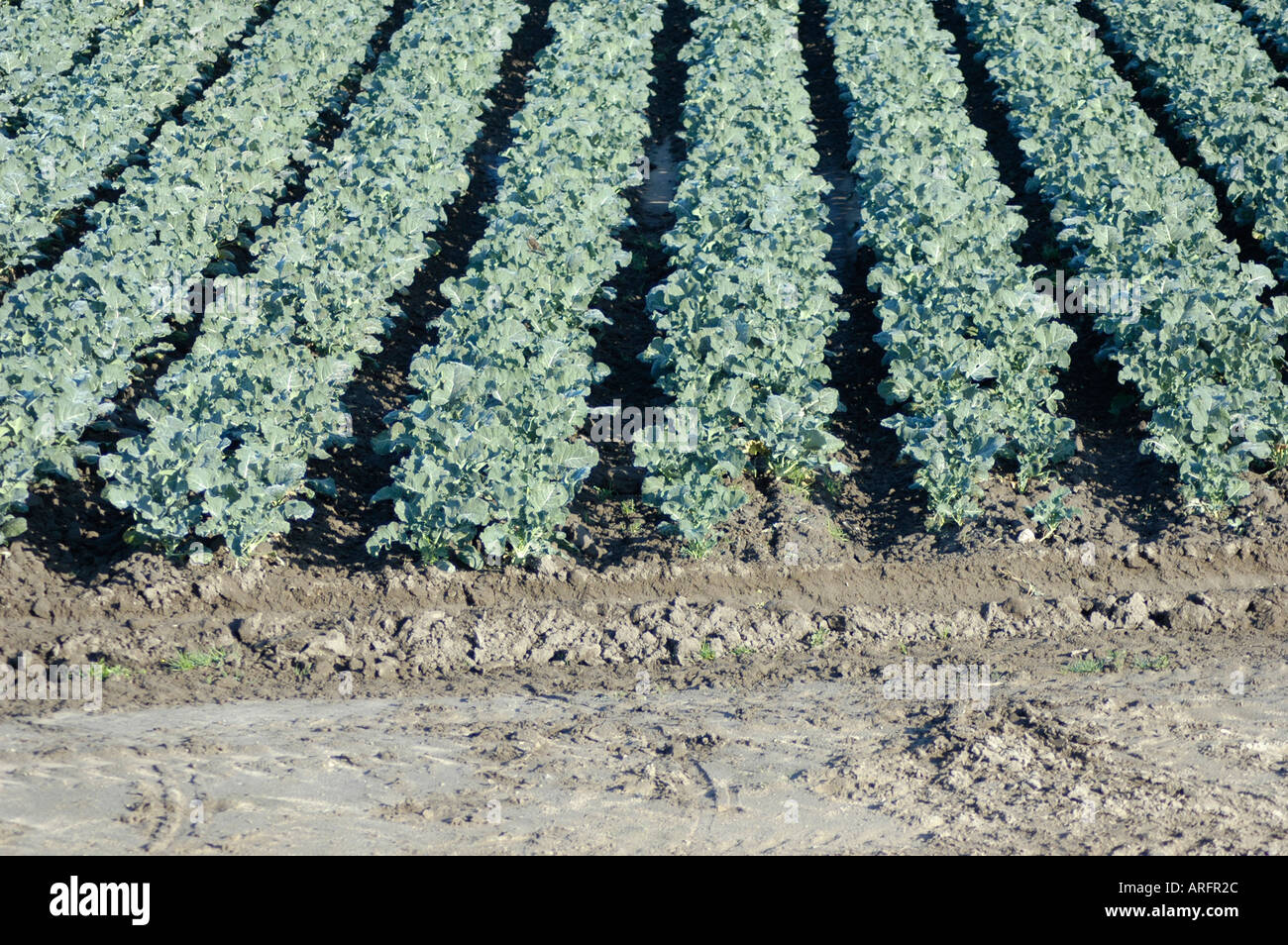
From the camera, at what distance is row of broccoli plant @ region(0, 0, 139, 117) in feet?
48.0

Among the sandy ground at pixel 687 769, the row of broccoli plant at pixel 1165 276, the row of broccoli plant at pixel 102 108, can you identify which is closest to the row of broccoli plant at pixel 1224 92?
the row of broccoli plant at pixel 1165 276

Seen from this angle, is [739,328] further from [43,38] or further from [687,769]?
[43,38]

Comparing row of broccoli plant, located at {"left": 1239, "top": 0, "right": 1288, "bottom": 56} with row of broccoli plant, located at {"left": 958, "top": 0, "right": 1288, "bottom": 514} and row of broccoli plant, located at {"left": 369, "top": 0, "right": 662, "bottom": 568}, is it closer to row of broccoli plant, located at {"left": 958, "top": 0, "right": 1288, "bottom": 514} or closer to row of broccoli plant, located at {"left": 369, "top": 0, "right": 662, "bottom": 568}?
row of broccoli plant, located at {"left": 958, "top": 0, "right": 1288, "bottom": 514}

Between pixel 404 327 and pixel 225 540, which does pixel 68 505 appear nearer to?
pixel 225 540

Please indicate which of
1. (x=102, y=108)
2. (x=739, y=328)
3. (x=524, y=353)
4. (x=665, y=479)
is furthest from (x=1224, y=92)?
(x=102, y=108)

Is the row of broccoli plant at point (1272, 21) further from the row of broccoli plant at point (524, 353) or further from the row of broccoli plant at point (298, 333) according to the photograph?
the row of broccoli plant at point (298, 333)

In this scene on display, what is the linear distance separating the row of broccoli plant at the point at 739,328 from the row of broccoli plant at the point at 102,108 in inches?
232

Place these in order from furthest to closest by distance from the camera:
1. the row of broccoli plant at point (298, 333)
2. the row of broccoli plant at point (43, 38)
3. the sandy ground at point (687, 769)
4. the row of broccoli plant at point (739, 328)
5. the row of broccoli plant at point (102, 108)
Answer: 1. the row of broccoli plant at point (43, 38)
2. the row of broccoli plant at point (102, 108)
3. the row of broccoli plant at point (739, 328)
4. the row of broccoli plant at point (298, 333)
5. the sandy ground at point (687, 769)

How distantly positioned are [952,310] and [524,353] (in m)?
3.21

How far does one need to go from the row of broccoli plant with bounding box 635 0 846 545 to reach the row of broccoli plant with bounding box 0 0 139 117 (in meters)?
8.11

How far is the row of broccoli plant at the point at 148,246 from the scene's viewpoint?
812 centimetres

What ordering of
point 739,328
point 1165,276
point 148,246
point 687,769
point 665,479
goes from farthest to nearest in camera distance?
point 148,246 < point 1165,276 < point 739,328 < point 665,479 < point 687,769

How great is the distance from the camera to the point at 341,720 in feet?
20.9

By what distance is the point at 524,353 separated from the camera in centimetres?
945
